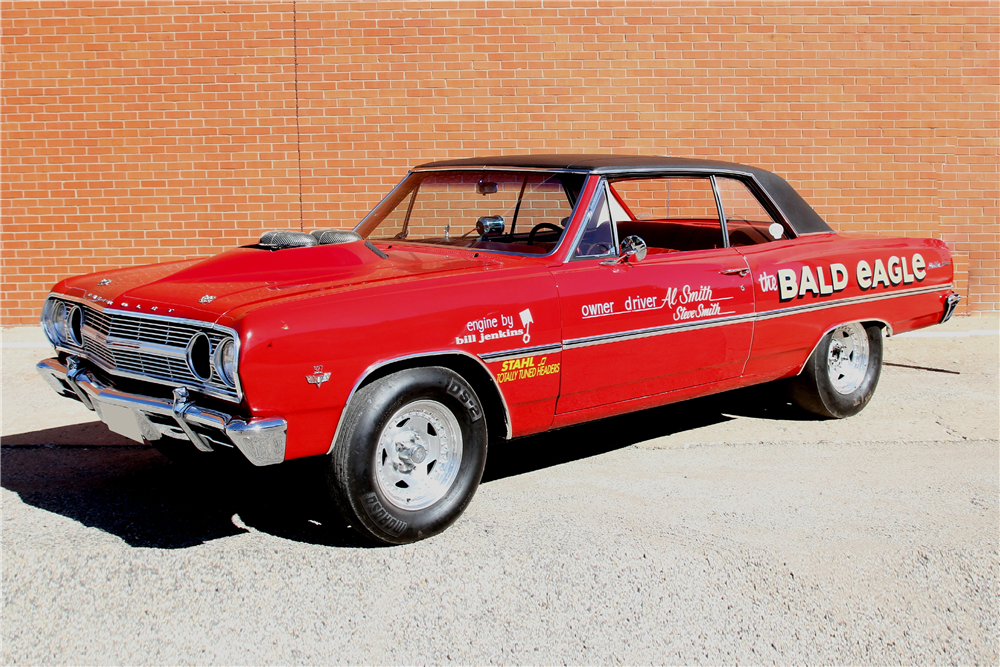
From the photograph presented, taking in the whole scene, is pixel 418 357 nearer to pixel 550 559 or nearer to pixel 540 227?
pixel 550 559

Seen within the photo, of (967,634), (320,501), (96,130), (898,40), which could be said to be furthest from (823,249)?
(96,130)

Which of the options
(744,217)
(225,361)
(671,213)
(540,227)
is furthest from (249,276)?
(671,213)

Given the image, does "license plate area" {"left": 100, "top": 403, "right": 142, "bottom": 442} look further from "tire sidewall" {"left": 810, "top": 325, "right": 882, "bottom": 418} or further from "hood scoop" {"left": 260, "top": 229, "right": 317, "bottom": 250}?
"tire sidewall" {"left": 810, "top": 325, "right": 882, "bottom": 418}

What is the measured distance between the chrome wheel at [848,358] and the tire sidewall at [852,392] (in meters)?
0.03

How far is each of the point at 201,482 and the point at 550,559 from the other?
76.1 inches

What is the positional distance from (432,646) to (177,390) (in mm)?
1408

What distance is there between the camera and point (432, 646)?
306cm

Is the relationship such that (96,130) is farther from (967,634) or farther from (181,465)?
(967,634)

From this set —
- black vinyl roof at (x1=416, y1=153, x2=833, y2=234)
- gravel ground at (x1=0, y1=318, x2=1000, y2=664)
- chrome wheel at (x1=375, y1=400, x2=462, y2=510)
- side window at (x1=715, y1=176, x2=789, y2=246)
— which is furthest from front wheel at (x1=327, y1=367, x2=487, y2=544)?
side window at (x1=715, y1=176, x2=789, y2=246)

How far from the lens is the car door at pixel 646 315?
169 inches

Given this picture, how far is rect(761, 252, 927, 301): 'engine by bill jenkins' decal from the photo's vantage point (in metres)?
5.19

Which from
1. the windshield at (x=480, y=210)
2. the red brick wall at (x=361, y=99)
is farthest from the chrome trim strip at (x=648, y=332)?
the red brick wall at (x=361, y=99)

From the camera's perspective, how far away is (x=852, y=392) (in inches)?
232

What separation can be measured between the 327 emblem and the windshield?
1.40 meters
